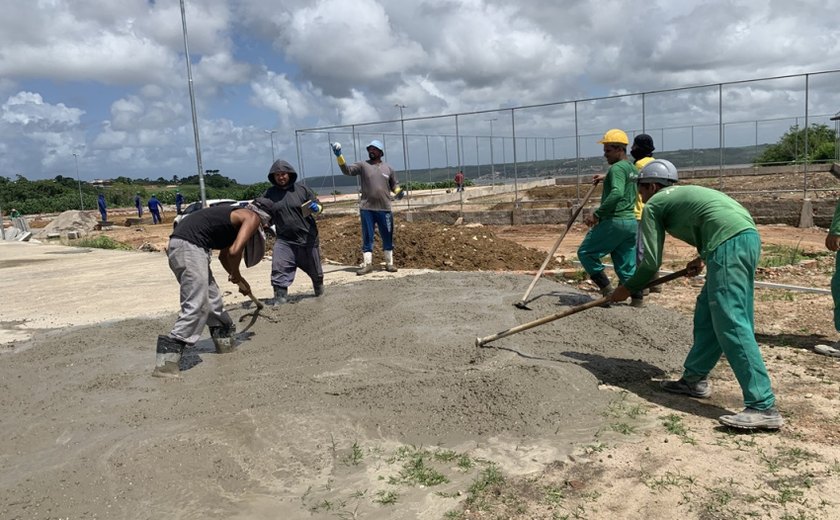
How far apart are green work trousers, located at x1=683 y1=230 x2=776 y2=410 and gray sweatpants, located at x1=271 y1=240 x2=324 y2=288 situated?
4.18 m

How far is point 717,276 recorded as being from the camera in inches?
136

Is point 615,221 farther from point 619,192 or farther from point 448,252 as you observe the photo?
point 448,252

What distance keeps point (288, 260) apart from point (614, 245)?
131 inches

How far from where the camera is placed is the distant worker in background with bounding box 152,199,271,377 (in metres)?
4.52

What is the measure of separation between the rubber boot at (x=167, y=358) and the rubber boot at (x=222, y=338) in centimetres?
55

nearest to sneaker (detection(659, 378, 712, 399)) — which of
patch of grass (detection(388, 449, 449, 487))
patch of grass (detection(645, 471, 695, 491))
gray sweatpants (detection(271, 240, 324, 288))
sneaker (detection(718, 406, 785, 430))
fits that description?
sneaker (detection(718, 406, 785, 430))

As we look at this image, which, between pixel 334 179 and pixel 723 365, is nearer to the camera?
pixel 723 365

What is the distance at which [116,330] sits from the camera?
234 inches

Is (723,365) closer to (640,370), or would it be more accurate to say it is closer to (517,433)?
(640,370)

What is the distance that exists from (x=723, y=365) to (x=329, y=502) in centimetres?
319

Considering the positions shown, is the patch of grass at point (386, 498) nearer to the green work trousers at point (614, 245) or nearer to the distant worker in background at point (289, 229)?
the green work trousers at point (614, 245)

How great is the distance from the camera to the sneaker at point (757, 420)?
328cm

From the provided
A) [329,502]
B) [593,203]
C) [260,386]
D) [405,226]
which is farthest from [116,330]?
[593,203]

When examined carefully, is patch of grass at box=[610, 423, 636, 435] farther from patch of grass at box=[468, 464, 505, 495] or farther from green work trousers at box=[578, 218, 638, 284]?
green work trousers at box=[578, 218, 638, 284]
